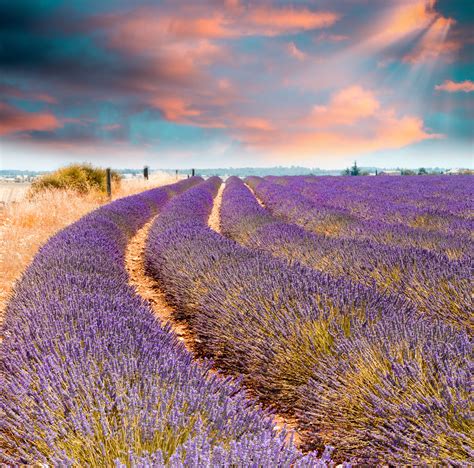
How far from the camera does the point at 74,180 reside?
15320mm

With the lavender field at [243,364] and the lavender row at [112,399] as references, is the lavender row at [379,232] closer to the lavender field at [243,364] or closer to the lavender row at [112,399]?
the lavender field at [243,364]

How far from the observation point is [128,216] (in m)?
9.05

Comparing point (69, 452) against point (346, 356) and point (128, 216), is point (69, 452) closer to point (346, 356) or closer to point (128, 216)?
point (346, 356)

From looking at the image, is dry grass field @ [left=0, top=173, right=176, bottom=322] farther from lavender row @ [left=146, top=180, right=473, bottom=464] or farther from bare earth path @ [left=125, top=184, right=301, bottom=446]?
lavender row @ [left=146, top=180, right=473, bottom=464]

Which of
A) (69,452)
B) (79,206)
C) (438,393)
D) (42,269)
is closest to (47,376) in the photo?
(69,452)

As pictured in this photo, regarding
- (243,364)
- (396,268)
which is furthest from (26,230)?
(396,268)

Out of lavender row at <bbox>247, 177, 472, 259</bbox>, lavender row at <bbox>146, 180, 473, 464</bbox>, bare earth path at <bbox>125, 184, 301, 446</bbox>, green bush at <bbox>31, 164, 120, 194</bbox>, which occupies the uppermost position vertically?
green bush at <bbox>31, 164, 120, 194</bbox>

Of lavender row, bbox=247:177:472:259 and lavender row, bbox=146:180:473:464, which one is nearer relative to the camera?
lavender row, bbox=146:180:473:464

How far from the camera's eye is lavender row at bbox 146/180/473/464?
5.75ft

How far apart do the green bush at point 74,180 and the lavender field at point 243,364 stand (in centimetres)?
1108

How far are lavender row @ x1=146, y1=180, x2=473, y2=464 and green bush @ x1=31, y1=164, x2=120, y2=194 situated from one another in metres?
11.7

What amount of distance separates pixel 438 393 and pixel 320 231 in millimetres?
5908

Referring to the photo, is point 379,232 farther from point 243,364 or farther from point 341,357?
point 341,357

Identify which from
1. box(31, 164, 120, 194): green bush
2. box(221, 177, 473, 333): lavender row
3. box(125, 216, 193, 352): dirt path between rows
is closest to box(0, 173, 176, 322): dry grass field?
box(125, 216, 193, 352): dirt path between rows
